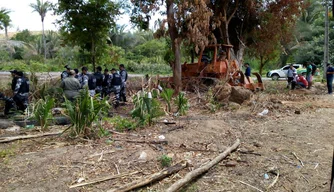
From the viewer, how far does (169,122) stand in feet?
23.1

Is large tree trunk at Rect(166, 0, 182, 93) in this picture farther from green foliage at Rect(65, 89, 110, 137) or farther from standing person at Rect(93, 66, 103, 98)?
green foliage at Rect(65, 89, 110, 137)

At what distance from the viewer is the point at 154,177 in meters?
3.92

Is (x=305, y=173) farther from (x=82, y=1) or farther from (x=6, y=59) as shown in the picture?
(x=6, y=59)

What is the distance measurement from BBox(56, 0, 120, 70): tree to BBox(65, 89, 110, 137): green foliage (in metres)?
7.02

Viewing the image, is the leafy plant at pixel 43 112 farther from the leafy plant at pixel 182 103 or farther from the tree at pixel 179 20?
the tree at pixel 179 20

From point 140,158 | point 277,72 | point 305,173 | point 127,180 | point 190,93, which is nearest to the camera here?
point 127,180

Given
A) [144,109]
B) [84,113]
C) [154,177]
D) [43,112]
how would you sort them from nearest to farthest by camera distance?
1. [154,177]
2. [84,113]
3. [43,112]
4. [144,109]

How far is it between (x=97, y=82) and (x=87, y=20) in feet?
10.4

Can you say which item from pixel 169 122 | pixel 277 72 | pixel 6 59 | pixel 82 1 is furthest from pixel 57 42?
pixel 169 122

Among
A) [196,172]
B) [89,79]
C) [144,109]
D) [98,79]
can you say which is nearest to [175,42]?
[98,79]

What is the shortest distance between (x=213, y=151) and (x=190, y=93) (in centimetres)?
662

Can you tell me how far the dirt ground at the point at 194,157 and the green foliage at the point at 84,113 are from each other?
232 mm

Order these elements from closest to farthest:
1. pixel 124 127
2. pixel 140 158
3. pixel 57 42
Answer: pixel 140 158
pixel 124 127
pixel 57 42

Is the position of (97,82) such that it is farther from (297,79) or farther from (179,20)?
(297,79)
